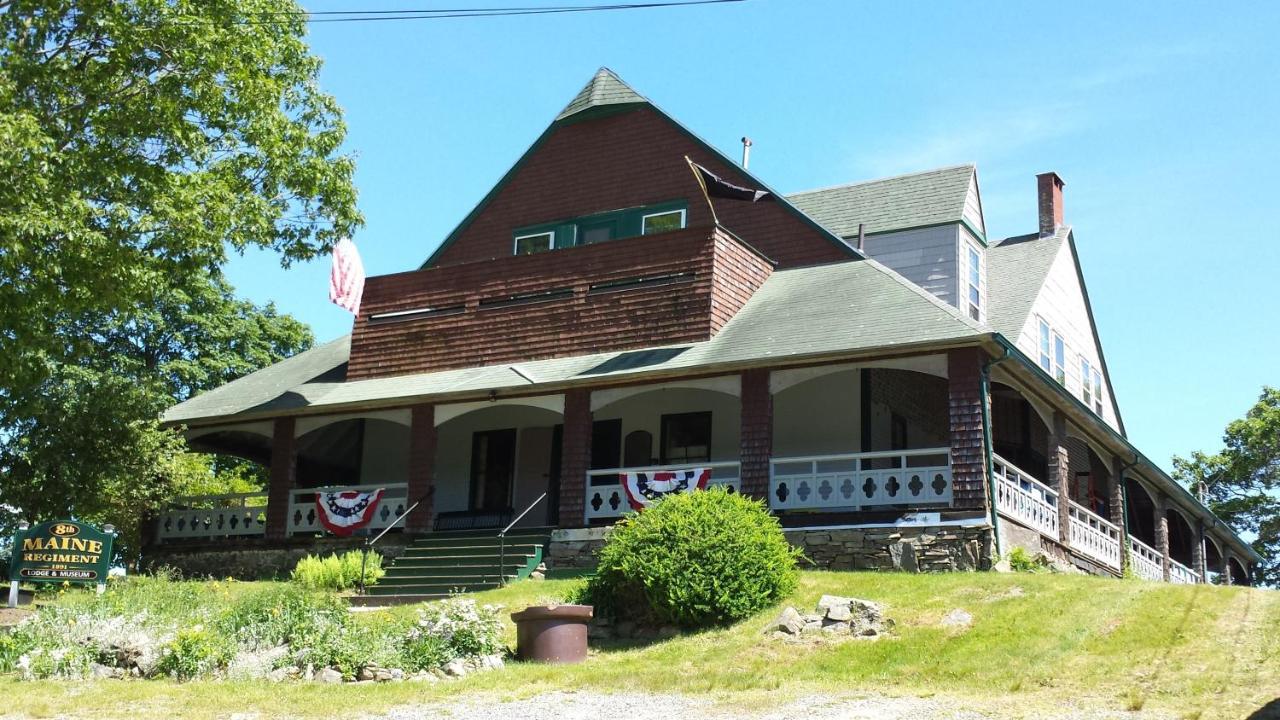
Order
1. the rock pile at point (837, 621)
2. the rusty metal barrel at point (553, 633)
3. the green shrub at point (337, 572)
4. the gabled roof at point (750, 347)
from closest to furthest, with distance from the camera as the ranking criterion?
the rusty metal barrel at point (553, 633), the rock pile at point (837, 621), the gabled roof at point (750, 347), the green shrub at point (337, 572)

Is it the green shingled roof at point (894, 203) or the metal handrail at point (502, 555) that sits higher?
the green shingled roof at point (894, 203)

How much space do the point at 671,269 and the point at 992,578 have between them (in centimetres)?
882

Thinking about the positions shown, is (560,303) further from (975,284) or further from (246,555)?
(975,284)

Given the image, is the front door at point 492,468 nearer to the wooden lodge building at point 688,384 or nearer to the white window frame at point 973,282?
the wooden lodge building at point 688,384

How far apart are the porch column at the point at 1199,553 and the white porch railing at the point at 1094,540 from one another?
6383 mm

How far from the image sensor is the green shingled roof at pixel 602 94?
97.7 feet

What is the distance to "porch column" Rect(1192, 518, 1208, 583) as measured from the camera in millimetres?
33062

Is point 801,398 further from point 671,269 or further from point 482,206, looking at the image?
point 482,206

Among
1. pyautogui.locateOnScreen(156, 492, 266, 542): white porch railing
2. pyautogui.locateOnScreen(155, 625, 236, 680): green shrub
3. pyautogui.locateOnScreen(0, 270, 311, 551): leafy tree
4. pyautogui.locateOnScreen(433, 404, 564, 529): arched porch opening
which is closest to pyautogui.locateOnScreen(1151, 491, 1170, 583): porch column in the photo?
pyautogui.locateOnScreen(433, 404, 564, 529): arched porch opening

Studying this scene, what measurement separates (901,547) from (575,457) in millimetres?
6029

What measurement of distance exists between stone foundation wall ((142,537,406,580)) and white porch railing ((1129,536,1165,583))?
1447cm

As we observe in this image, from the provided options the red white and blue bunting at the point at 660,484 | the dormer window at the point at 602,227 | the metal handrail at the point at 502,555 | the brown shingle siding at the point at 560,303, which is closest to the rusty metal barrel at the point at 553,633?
the metal handrail at the point at 502,555

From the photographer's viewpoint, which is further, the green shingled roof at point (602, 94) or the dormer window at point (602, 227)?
the green shingled roof at point (602, 94)

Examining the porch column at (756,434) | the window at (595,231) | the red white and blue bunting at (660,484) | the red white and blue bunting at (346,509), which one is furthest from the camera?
the window at (595,231)
